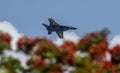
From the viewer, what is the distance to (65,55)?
20344 millimetres

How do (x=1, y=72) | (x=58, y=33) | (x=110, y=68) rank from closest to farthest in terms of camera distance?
1. (x=1, y=72)
2. (x=110, y=68)
3. (x=58, y=33)

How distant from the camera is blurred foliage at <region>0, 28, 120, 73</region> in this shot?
780 inches

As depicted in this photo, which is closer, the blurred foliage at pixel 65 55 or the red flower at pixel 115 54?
the blurred foliage at pixel 65 55

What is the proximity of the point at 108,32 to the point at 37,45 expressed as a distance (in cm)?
336

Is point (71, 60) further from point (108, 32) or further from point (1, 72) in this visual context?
point (1, 72)

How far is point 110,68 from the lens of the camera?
20.9m

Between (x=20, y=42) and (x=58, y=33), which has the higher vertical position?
(x=58, y=33)

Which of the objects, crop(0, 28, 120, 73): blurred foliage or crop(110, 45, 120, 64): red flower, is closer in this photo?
crop(0, 28, 120, 73): blurred foliage

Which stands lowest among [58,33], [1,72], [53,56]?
[1,72]

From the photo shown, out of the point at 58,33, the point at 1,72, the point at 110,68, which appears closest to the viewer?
the point at 1,72

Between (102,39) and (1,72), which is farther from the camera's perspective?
(102,39)

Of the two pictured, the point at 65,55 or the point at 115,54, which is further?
the point at 115,54

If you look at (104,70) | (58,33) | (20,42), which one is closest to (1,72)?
(20,42)

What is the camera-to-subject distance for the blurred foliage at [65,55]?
19.8 m
